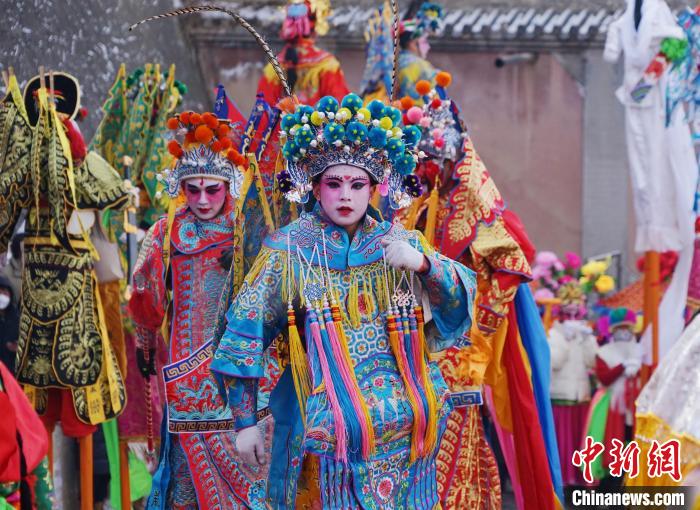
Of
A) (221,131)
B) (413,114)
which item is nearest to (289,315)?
(413,114)

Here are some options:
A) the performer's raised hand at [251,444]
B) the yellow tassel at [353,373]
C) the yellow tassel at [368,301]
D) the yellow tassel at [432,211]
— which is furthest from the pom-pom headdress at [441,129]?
the performer's raised hand at [251,444]

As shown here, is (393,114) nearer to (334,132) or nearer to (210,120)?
(334,132)

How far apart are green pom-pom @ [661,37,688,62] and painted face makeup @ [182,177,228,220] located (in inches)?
146

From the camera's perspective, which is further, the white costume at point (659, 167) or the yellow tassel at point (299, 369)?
the white costume at point (659, 167)

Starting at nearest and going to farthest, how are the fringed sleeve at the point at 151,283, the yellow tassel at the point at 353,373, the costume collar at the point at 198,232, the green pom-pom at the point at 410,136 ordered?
1. the yellow tassel at the point at 353,373
2. the green pom-pom at the point at 410,136
3. the costume collar at the point at 198,232
4. the fringed sleeve at the point at 151,283

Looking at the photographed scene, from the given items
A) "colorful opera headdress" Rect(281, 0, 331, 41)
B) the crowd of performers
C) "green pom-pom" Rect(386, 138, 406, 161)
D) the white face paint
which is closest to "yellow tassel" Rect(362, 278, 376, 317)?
the crowd of performers

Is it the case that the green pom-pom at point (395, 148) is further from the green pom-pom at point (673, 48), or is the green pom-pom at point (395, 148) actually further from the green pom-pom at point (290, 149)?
the green pom-pom at point (673, 48)

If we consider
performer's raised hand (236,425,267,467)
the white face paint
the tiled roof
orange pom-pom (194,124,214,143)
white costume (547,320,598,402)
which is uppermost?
the tiled roof

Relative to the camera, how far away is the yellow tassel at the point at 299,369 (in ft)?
16.1

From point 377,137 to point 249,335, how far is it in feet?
2.69

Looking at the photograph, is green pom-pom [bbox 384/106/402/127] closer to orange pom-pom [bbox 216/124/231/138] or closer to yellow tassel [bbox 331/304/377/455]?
yellow tassel [bbox 331/304/377/455]

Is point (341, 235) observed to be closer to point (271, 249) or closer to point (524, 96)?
point (271, 249)

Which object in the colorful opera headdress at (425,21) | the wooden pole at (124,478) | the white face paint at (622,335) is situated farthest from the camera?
the colorful opera headdress at (425,21)

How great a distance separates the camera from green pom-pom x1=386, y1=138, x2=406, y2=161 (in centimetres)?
500
